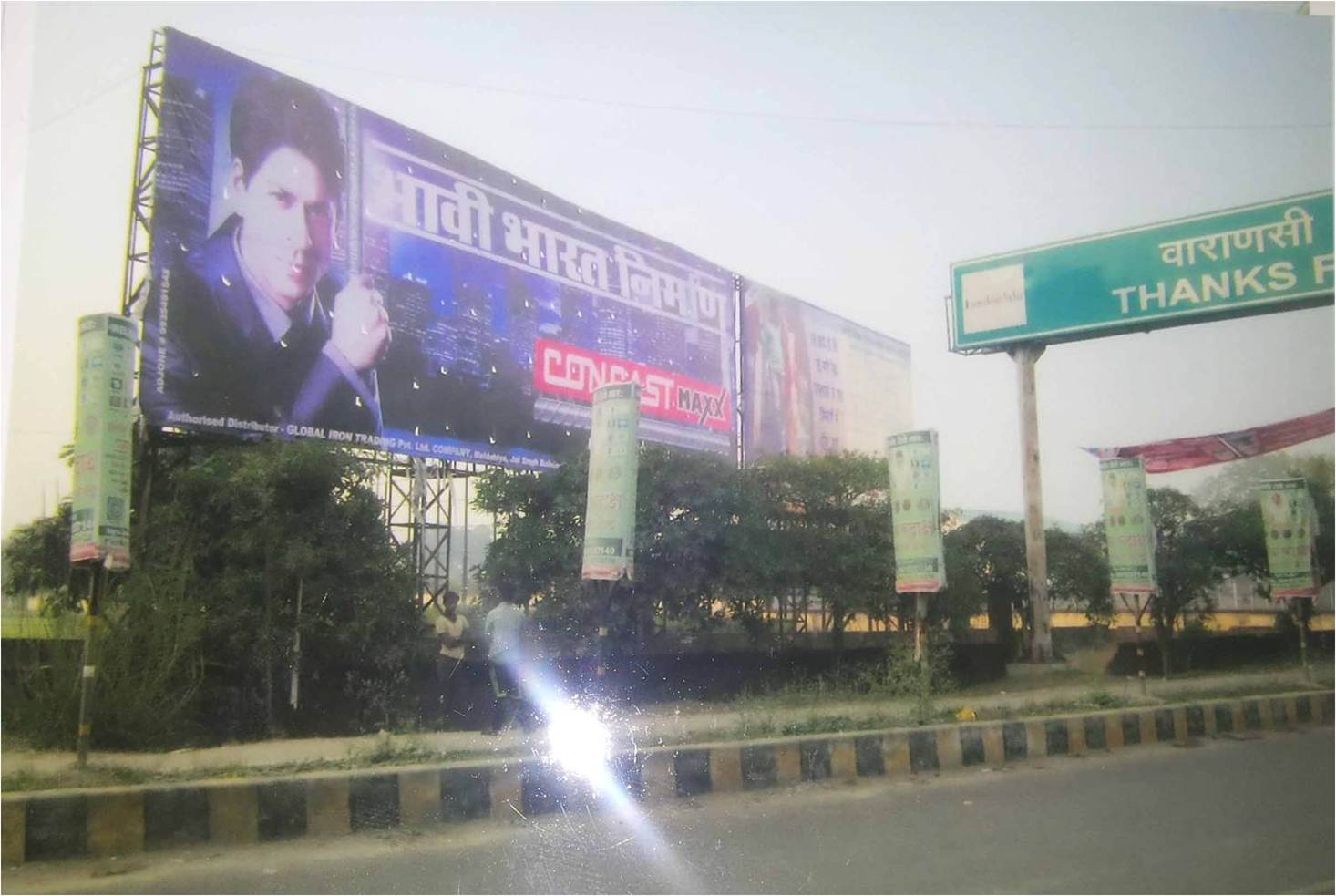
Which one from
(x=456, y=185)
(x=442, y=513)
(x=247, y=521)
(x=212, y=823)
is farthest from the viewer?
(x=456, y=185)

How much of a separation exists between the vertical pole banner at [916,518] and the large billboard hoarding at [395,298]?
69cm

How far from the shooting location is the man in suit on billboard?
3363 millimetres

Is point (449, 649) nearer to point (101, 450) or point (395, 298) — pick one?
Result: point (101, 450)

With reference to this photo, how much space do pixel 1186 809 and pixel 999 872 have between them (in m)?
1.03

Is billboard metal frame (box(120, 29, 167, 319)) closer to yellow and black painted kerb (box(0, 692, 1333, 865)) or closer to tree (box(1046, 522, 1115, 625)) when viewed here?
yellow and black painted kerb (box(0, 692, 1333, 865))

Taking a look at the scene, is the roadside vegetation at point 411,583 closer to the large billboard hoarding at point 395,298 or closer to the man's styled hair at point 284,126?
the large billboard hoarding at point 395,298

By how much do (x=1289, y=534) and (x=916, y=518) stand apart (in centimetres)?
166

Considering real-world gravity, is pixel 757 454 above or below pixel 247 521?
above

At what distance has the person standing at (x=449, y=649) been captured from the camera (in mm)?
3086

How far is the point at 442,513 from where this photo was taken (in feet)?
10.9

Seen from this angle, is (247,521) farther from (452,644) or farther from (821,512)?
(821,512)

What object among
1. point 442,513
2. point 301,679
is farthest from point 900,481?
point 301,679

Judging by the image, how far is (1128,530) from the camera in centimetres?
396

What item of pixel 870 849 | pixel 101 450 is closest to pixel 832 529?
pixel 870 849
